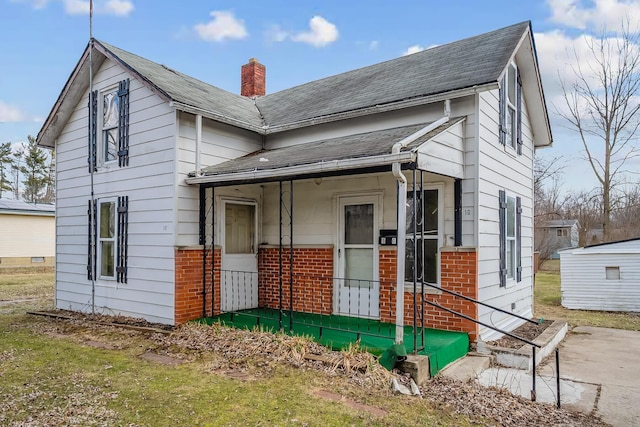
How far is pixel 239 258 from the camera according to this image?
8320mm

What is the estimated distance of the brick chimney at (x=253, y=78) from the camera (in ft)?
39.7

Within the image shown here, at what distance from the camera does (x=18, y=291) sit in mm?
13742

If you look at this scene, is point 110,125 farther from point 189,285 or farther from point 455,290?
point 455,290

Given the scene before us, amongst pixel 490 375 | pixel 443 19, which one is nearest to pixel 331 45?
pixel 443 19

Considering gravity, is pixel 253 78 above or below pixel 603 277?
above

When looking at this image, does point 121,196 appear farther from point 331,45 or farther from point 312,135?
point 331,45

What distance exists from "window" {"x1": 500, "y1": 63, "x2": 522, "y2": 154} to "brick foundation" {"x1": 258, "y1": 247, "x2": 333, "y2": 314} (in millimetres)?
3696

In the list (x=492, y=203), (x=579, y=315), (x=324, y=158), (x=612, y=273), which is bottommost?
(x=579, y=315)

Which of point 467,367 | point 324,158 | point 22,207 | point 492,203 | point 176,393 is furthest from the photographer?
point 22,207

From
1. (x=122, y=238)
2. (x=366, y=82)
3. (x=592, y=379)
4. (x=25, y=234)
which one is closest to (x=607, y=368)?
(x=592, y=379)

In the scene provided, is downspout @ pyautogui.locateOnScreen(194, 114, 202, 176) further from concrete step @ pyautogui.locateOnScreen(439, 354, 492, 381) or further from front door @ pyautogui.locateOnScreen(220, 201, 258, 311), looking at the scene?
concrete step @ pyautogui.locateOnScreen(439, 354, 492, 381)

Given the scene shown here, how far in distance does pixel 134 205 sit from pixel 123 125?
1.56 metres

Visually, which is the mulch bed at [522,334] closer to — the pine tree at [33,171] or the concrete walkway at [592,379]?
the concrete walkway at [592,379]

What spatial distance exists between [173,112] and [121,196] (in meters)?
2.12
